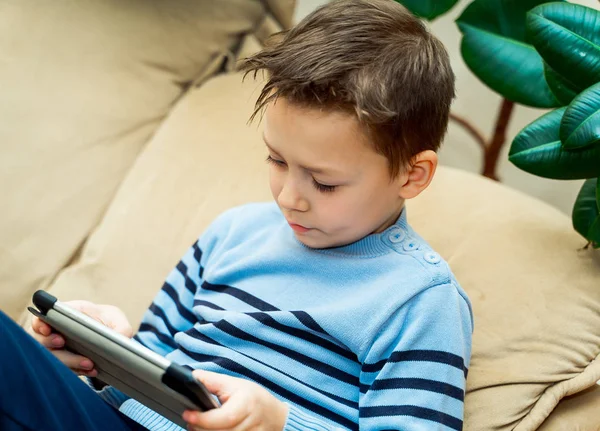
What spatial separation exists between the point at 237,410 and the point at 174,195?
657mm

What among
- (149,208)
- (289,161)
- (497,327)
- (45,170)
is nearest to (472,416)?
(497,327)

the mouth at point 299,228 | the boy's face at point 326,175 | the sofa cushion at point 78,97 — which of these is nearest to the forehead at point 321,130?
the boy's face at point 326,175

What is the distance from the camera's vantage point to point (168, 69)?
153cm

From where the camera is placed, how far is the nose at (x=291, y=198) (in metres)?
0.87

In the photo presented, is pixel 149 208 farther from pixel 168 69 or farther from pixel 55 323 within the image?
pixel 55 323

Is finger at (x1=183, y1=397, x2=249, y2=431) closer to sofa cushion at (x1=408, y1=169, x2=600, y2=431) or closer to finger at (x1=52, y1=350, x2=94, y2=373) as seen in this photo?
finger at (x1=52, y1=350, x2=94, y2=373)

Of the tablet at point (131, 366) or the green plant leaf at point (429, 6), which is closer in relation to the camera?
the tablet at point (131, 366)

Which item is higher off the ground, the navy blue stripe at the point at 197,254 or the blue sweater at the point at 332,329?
the navy blue stripe at the point at 197,254

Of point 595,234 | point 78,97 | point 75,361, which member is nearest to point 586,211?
point 595,234

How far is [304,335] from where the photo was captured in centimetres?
94

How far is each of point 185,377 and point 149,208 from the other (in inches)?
27.8

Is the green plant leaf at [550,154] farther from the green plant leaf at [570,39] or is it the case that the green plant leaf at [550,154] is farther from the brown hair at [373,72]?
the brown hair at [373,72]

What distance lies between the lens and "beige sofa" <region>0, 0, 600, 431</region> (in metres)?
1.04

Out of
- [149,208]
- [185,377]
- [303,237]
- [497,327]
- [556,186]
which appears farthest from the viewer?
[556,186]
